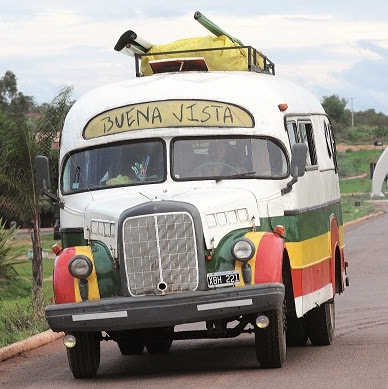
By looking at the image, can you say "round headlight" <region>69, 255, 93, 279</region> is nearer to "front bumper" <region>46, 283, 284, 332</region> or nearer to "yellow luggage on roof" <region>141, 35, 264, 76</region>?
"front bumper" <region>46, 283, 284, 332</region>

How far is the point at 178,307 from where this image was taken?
39.0 feet

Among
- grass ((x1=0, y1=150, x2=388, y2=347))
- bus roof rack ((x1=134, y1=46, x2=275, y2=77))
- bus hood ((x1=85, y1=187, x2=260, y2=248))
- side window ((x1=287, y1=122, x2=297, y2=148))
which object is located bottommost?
grass ((x1=0, y1=150, x2=388, y2=347))

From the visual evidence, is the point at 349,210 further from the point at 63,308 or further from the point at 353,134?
the point at 353,134

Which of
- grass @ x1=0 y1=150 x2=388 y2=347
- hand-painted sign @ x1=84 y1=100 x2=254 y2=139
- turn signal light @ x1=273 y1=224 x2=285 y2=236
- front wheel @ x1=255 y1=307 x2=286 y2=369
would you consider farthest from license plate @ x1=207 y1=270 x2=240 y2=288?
grass @ x1=0 y1=150 x2=388 y2=347

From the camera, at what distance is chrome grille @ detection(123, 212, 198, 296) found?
472 inches

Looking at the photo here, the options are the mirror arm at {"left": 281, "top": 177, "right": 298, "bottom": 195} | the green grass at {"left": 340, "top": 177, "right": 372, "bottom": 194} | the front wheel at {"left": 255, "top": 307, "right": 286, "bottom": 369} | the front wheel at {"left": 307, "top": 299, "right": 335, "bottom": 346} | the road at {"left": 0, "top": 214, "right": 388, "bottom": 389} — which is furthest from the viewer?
the green grass at {"left": 340, "top": 177, "right": 372, "bottom": 194}

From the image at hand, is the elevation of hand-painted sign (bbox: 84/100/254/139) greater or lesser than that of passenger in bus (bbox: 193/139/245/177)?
greater

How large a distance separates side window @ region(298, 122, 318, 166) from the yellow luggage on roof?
3.06ft

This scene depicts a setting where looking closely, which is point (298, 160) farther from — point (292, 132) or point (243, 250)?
point (243, 250)

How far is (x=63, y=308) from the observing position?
12117 millimetres

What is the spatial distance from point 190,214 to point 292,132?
2346mm

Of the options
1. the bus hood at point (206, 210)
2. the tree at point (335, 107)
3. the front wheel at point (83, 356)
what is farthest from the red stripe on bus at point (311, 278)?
the tree at point (335, 107)

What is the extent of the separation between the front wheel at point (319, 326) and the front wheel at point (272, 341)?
2.47 m

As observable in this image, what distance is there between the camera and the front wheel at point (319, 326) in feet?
49.4
